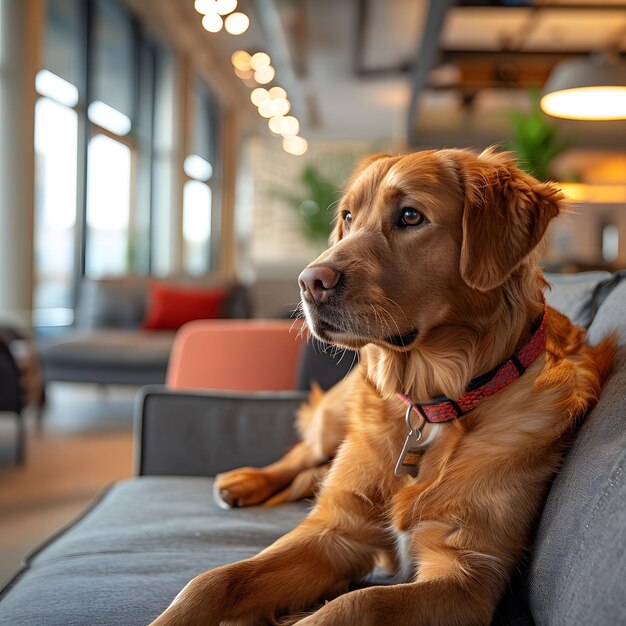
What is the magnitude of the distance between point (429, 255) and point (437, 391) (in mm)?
229

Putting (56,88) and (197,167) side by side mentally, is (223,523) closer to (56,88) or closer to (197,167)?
(56,88)

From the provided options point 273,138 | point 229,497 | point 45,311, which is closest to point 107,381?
point 45,311

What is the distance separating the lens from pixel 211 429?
6.47 ft

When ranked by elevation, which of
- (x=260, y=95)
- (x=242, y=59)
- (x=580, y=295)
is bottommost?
(x=580, y=295)

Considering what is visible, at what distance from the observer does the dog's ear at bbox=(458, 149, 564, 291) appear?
1185 mm

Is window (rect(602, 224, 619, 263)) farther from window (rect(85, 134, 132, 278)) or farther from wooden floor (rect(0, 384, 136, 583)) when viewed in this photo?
wooden floor (rect(0, 384, 136, 583))

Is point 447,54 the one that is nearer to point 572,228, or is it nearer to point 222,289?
point 572,228

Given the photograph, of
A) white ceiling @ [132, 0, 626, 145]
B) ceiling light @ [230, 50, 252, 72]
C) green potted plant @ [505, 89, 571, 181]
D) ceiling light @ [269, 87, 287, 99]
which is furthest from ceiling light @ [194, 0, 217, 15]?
ceiling light @ [269, 87, 287, 99]

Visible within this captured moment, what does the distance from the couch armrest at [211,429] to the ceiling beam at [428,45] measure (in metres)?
4.15

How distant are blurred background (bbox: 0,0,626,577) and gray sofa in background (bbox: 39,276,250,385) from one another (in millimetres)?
14

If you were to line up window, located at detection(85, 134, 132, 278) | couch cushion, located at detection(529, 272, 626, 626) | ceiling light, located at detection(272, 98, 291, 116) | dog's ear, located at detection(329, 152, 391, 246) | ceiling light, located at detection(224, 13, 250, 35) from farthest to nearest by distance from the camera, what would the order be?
ceiling light, located at detection(272, 98, 291, 116) → window, located at detection(85, 134, 132, 278) → ceiling light, located at detection(224, 13, 250, 35) → dog's ear, located at detection(329, 152, 391, 246) → couch cushion, located at detection(529, 272, 626, 626)

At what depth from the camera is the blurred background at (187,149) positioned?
13.6 ft

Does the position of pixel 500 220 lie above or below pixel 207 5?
below

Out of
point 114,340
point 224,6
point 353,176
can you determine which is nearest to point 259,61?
point 224,6
